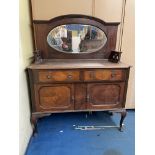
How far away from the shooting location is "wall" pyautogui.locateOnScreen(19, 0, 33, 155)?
1786 mm

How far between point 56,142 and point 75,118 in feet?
1.93

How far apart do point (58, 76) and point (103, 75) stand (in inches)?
20.2

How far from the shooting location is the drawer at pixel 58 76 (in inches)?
77.5

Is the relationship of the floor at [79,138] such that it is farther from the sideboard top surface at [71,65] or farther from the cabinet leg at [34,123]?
the sideboard top surface at [71,65]

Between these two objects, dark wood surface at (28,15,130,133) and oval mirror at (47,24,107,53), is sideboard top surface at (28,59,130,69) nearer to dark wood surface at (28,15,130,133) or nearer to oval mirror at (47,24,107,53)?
dark wood surface at (28,15,130,133)

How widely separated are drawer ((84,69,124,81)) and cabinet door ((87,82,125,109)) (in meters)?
0.08

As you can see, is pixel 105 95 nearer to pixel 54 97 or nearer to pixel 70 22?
pixel 54 97

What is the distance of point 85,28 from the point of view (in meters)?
2.33

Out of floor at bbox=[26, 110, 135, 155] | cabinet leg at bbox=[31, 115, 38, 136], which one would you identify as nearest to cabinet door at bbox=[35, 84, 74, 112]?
cabinet leg at bbox=[31, 115, 38, 136]

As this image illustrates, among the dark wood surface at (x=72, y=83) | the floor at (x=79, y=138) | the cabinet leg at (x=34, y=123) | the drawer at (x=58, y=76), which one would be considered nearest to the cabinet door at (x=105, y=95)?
the dark wood surface at (x=72, y=83)

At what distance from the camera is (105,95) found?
7.13ft

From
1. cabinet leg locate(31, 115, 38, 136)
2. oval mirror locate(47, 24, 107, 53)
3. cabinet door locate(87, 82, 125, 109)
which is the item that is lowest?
cabinet leg locate(31, 115, 38, 136)
